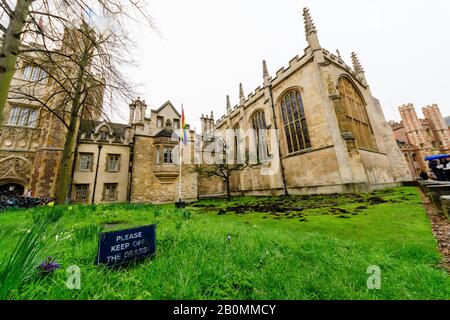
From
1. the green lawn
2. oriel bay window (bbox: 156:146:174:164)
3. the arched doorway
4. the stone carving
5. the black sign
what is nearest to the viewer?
the green lawn

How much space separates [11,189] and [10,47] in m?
17.5

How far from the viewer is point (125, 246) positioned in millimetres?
2043

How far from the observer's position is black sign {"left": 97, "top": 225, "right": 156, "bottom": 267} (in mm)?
1904

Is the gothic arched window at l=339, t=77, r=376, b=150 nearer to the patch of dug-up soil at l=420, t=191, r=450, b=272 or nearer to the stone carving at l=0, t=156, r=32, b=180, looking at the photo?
the patch of dug-up soil at l=420, t=191, r=450, b=272

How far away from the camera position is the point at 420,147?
3195 cm

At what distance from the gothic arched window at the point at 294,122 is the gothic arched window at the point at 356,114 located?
3224mm

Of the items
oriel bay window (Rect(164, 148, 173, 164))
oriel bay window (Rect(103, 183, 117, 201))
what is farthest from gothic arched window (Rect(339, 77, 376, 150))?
oriel bay window (Rect(103, 183, 117, 201))

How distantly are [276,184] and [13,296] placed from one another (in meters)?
16.1

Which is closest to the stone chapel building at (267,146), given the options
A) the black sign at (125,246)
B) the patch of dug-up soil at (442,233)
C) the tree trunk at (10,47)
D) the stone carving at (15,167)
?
the stone carving at (15,167)

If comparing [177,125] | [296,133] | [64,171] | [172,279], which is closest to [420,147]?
[296,133]

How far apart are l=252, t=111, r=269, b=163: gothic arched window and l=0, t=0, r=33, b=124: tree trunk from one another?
54.5 feet

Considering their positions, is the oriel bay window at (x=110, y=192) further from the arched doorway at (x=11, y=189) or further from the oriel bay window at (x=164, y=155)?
the arched doorway at (x=11, y=189)
